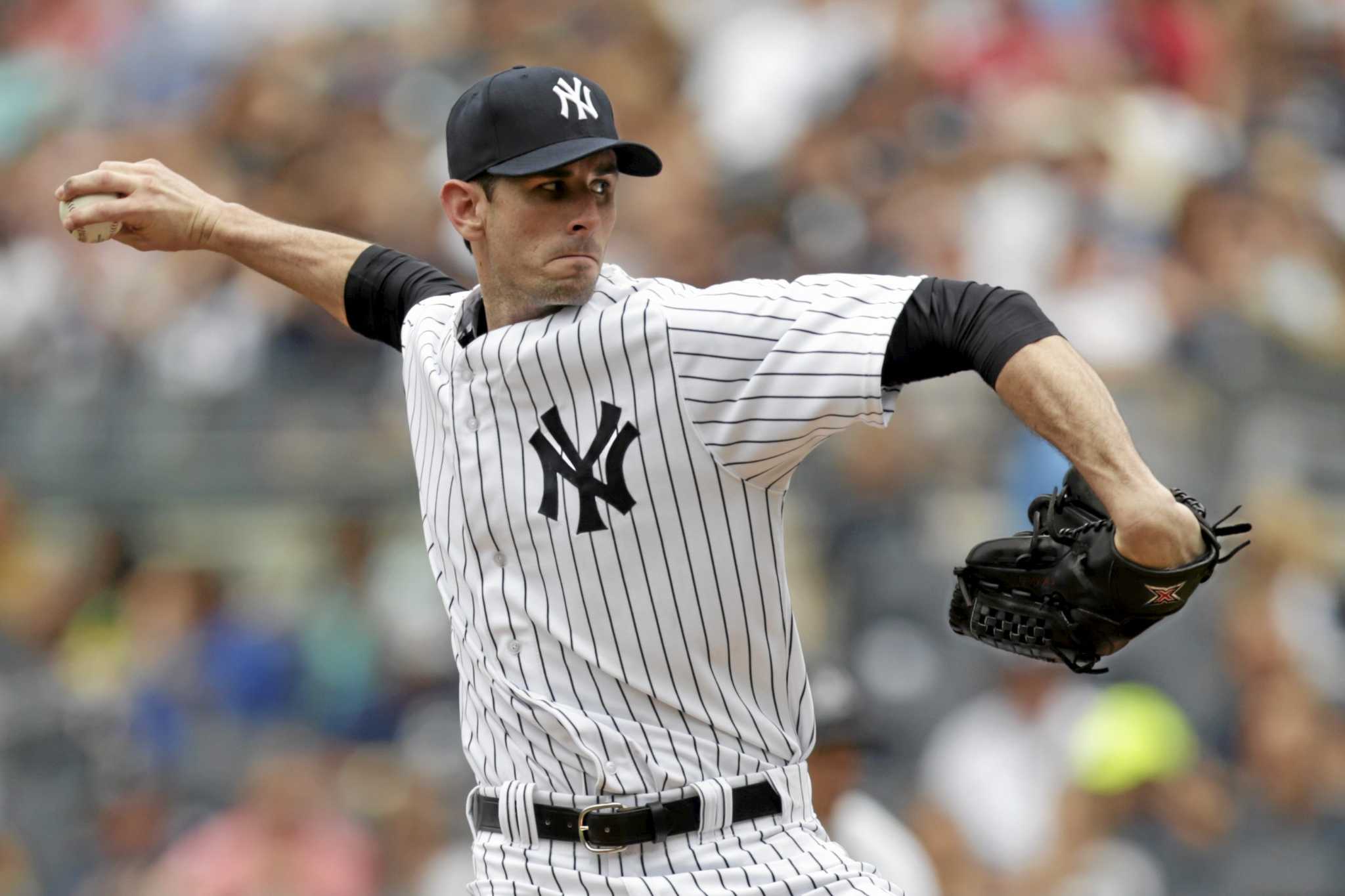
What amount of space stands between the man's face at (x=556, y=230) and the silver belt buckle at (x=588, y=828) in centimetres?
73

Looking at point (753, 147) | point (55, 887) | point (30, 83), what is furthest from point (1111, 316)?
point (30, 83)

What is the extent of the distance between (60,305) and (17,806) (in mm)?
2017

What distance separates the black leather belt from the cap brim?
93 cm

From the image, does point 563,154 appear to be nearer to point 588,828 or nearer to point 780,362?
point 780,362

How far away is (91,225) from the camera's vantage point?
9.60 ft

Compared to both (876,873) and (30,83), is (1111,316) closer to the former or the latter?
(876,873)

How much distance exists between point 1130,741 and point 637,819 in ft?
10.3

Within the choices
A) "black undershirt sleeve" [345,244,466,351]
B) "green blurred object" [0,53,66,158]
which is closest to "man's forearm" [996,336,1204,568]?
"black undershirt sleeve" [345,244,466,351]

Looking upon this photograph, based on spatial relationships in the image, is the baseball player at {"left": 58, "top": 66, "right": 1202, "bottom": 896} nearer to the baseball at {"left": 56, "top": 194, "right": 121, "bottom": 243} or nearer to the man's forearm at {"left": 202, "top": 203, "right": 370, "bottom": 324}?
the man's forearm at {"left": 202, "top": 203, "right": 370, "bottom": 324}

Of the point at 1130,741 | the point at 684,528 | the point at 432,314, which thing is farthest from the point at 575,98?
the point at 1130,741

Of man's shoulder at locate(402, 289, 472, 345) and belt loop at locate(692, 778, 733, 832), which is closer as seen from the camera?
belt loop at locate(692, 778, 733, 832)

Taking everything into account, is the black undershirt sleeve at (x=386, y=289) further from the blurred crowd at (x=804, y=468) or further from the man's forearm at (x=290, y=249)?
the blurred crowd at (x=804, y=468)

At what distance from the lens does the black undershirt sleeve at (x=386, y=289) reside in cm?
301

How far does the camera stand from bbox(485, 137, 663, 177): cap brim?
2516 mm
